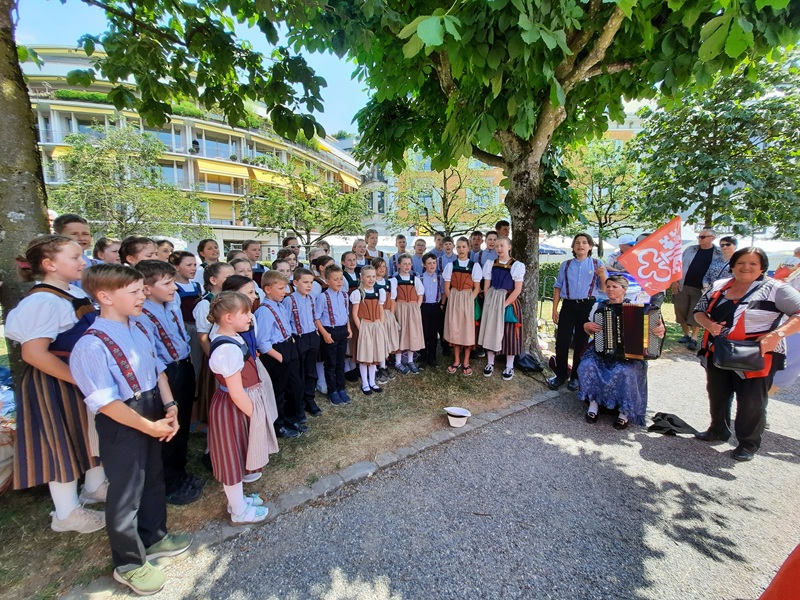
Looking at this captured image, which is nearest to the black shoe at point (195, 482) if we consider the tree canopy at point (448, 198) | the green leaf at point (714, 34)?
the green leaf at point (714, 34)

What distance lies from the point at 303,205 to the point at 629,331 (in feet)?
76.9

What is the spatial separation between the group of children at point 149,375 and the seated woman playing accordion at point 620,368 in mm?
3018

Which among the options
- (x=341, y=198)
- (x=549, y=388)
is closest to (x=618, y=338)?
(x=549, y=388)

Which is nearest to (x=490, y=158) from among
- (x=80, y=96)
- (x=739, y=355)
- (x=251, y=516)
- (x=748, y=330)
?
(x=748, y=330)

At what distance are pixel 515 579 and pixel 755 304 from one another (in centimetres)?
351

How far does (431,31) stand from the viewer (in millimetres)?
1867

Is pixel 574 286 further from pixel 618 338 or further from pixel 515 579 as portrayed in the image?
pixel 515 579

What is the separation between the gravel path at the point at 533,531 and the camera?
2.19 m

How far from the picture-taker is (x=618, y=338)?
4.18m

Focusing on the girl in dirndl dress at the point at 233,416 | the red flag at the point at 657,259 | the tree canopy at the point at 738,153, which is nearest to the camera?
the girl in dirndl dress at the point at 233,416

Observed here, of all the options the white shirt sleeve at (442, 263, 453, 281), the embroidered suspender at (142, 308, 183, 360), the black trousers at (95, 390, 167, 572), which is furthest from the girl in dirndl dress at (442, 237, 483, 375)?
the black trousers at (95, 390, 167, 572)

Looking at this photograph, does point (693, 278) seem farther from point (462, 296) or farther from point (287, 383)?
point (287, 383)

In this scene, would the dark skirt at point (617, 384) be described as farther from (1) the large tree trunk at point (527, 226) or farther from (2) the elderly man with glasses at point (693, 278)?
(2) the elderly man with glasses at point (693, 278)

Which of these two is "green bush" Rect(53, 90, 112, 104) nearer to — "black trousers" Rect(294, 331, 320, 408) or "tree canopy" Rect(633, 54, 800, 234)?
"black trousers" Rect(294, 331, 320, 408)
